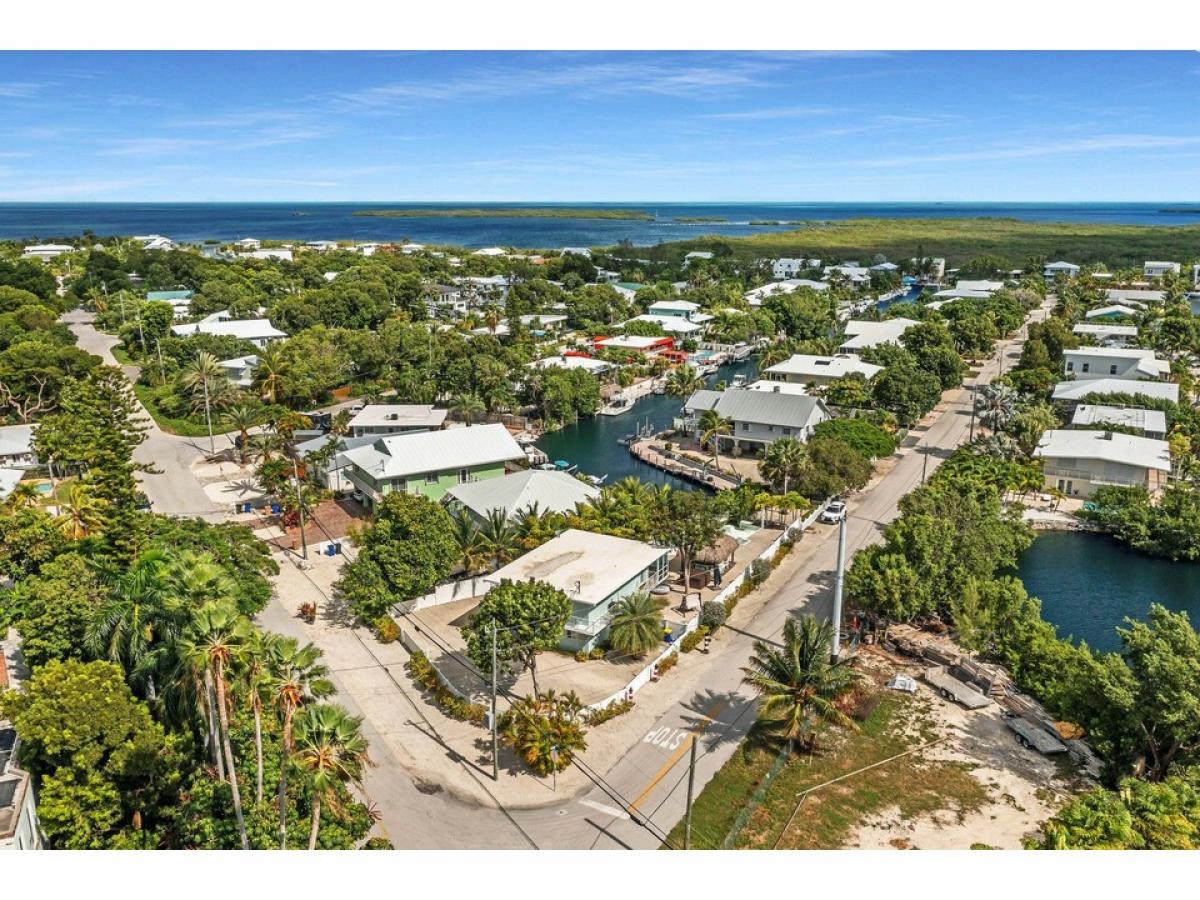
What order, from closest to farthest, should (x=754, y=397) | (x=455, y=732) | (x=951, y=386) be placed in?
(x=455, y=732)
(x=754, y=397)
(x=951, y=386)

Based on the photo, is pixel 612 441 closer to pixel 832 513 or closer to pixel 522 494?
pixel 832 513

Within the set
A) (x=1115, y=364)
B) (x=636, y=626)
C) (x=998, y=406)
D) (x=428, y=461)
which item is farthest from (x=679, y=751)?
(x=1115, y=364)

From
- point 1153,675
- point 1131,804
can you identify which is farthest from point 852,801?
point 1153,675

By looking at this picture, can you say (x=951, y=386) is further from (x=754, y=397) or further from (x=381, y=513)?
(x=381, y=513)

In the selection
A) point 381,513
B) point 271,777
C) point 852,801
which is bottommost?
point 852,801

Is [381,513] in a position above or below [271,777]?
above

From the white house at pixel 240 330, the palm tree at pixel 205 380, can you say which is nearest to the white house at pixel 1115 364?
the palm tree at pixel 205 380

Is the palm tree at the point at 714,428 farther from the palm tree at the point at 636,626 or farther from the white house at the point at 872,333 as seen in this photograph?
the white house at the point at 872,333
